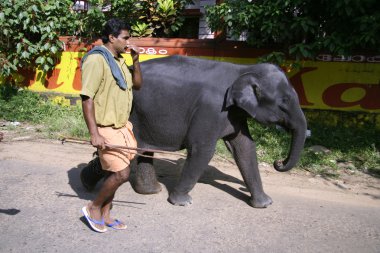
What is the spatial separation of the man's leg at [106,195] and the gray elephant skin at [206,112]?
0.75 meters

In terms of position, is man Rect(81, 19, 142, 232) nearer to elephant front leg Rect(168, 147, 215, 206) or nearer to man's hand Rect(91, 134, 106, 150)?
man's hand Rect(91, 134, 106, 150)

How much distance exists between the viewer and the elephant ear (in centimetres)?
384

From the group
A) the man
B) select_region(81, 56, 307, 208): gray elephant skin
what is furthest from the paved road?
the man

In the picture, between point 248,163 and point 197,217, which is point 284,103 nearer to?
point 248,163

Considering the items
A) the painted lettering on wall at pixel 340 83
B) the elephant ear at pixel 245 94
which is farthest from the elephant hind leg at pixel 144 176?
the painted lettering on wall at pixel 340 83

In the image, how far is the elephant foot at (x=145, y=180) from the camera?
450 centimetres

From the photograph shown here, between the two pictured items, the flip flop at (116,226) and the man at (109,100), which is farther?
the flip flop at (116,226)

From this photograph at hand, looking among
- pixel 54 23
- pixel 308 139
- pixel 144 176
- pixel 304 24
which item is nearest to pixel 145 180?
pixel 144 176

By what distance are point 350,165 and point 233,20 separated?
313 cm

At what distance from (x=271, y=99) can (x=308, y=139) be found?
3.14m

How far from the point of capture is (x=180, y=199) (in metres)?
4.24

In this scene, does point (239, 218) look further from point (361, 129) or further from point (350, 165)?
point (361, 129)

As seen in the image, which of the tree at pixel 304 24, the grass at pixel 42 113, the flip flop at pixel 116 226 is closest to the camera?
the flip flop at pixel 116 226

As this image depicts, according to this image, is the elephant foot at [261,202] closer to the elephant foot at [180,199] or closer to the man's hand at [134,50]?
the elephant foot at [180,199]
